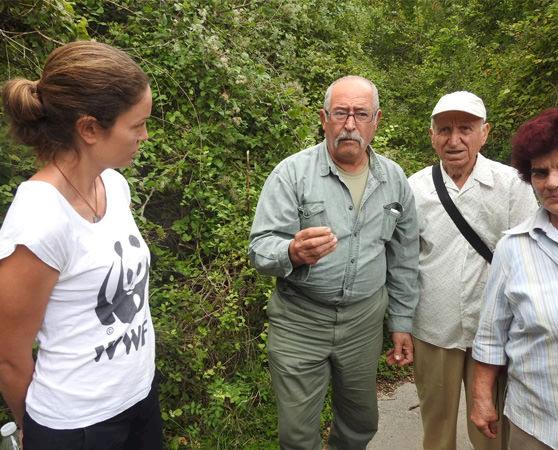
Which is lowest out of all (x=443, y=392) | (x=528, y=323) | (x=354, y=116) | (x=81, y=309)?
(x=443, y=392)

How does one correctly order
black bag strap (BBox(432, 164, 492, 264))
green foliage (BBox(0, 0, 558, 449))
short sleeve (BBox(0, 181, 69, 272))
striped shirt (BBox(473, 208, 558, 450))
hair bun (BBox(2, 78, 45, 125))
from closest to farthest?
short sleeve (BBox(0, 181, 69, 272)), hair bun (BBox(2, 78, 45, 125)), striped shirt (BBox(473, 208, 558, 450)), black bag strap (BBox(432, 164, 492, 264)), green foliage (BBox(0, 0, 558, 449))

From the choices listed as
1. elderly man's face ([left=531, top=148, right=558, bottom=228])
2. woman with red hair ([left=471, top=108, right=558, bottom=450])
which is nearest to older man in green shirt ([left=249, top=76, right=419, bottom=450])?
woman with red hair ([left=471, top=108, right=558, bottom=450])

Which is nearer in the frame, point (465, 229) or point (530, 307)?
point (530, 307)

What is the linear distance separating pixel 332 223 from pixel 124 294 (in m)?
1.10

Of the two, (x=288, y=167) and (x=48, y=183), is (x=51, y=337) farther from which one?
(x=288, y=167)

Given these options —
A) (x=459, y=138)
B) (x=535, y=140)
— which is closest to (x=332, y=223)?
(x=459, y=138)

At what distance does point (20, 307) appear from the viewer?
138cm

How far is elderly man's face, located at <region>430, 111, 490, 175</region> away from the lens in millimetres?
2496

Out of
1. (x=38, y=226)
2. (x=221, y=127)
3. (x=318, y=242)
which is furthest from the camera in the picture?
(x=221, y=127)

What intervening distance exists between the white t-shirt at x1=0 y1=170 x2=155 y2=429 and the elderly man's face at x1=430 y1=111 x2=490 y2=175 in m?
1.69

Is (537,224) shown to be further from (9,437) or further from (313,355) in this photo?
(9,437)

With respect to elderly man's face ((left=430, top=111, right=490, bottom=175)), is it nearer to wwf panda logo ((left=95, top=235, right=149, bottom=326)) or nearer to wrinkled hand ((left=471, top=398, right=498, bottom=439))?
wrinkled hand ((left=471, top=398, right=498, bottom=439))

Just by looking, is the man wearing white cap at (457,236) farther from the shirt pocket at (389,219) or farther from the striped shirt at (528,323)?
the striped shirt at (528,323)

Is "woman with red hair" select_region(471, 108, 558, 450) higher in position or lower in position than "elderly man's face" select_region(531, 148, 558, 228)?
lower
